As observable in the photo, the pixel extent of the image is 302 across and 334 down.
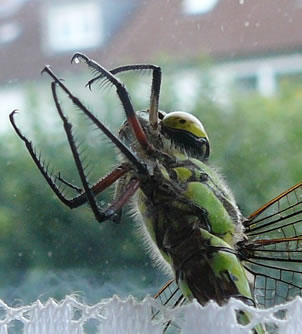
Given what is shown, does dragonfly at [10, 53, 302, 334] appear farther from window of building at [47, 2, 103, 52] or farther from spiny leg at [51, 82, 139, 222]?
window of building at [47, 2, 103, 52]

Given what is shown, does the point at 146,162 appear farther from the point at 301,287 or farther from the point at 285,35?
the point at 285,35

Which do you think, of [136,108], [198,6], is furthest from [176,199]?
[198,6]

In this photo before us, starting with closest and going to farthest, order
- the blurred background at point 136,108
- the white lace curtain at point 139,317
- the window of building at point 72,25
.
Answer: the white lace curtain at point 139,317 → the blurred background at point 136,108 → the window of building at point 72,25

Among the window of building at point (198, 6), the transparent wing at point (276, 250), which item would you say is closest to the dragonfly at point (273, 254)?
the transparent wing at point (276, 250)

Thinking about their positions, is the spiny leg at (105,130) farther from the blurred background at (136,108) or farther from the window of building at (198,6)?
the window of building at (198,6)

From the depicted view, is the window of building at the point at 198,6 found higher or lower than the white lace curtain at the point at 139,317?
higher

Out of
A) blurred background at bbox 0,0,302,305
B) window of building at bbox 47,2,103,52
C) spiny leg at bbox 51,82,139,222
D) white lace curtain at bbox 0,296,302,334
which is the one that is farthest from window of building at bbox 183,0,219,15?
white lace curtain at bbox 0,296,302,334

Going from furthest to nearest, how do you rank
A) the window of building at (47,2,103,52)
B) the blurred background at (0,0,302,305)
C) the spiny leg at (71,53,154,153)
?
the window of building at (47,2,103,52) → the blurred background at (0,0,302,305) → the spiny leg at (71,53,154,153)

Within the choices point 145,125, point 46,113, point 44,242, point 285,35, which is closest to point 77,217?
point 44,242
